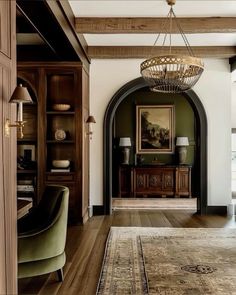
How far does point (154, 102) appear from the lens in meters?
9.98

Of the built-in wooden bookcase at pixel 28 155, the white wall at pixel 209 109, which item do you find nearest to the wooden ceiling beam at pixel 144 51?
the white wall at pixel 209 109

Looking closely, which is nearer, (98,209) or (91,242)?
(91,242)

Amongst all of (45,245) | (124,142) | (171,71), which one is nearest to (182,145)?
(124,142)

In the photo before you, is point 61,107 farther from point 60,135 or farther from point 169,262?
point 169,262

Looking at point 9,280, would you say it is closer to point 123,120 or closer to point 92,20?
point 92,20

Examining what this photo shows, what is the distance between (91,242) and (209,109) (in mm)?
3809

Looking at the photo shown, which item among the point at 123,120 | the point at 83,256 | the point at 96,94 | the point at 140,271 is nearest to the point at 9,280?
the point at 140,271

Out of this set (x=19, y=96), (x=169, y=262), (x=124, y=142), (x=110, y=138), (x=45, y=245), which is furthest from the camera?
(x=124, y=142)

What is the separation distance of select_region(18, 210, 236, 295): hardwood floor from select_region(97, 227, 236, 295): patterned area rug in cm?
16

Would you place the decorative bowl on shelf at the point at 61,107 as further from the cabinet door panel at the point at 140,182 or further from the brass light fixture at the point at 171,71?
the cabinet door panel at the point at 140,182

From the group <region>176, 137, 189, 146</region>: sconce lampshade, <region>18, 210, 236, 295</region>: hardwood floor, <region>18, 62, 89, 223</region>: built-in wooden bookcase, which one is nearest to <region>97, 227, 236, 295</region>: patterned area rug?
<region>18, 210, 236, 295</region>: hardwood floor

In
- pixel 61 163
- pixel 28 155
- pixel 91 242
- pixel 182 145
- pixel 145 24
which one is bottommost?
pixel 91 242

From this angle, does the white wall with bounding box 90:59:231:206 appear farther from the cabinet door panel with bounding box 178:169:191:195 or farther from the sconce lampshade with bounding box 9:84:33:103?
the sconce lampshade with bounding box 9:84:33:103

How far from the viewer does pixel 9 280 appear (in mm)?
2422
